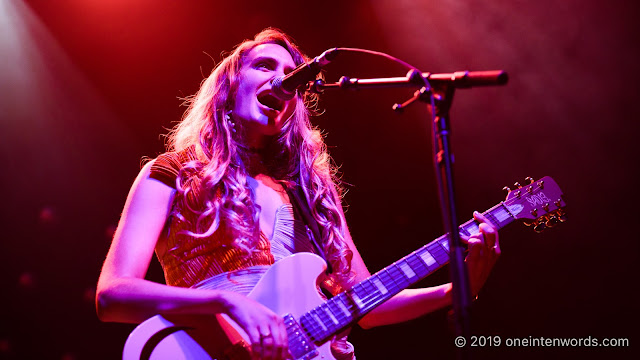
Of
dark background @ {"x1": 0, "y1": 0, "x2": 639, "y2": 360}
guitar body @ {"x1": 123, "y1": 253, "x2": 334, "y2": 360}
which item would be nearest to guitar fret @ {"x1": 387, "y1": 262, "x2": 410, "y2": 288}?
guitar body @ {"x1": 123, "y1": 253, "x2": 334, "y2": 360}

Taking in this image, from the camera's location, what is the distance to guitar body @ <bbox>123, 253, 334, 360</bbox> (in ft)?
6.27

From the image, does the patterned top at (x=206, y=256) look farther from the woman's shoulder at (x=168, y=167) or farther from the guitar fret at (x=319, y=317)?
the guitar fret at (x=319, y=317)

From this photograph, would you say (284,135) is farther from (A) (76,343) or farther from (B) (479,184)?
(A) (76,343)

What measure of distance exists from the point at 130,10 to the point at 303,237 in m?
2.83

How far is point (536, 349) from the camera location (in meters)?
3.85

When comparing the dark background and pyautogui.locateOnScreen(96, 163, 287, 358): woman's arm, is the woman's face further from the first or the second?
the dark background

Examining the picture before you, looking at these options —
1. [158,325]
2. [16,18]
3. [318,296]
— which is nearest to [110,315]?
[158,325]

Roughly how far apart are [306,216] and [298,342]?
73 cm

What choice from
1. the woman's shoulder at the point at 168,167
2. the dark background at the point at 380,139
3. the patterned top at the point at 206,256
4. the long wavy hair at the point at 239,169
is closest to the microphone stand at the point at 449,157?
the patterned top at the point at 206,256

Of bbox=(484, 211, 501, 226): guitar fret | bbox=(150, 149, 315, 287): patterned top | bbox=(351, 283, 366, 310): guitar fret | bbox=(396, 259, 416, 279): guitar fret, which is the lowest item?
bbox=(351, 283, 366, 310): guitar fret

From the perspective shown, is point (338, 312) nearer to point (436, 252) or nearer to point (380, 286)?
point (380, 286)

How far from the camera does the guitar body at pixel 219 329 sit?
191cm

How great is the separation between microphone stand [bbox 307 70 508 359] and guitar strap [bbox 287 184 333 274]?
98 cm

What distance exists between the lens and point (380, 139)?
4.38m
